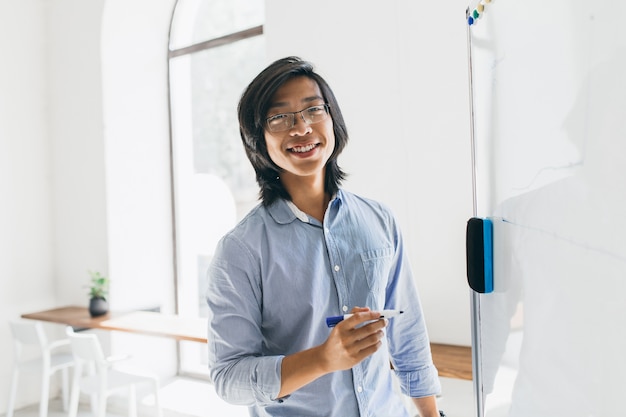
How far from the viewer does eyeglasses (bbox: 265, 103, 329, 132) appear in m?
1.09

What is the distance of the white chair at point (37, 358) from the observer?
302cm

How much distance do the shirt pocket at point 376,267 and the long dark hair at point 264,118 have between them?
0.58 ft

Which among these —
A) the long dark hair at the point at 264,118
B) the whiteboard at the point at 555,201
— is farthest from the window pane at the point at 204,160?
the whiteboard at the point at 555,201

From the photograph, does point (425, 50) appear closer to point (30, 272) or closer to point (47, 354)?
point (47, 354)

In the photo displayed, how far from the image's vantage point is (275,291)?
1.06 m

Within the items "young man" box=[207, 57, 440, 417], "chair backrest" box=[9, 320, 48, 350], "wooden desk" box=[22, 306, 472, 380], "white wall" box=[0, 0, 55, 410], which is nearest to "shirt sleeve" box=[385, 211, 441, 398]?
"young man" box=[207, 57, 440, 417]

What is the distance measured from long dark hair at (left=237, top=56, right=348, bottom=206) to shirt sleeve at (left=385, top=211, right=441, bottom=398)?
24 centimetres

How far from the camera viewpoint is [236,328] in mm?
1011

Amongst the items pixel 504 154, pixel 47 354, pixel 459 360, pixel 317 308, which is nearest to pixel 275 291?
pixel 317 308

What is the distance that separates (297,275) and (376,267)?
19cm

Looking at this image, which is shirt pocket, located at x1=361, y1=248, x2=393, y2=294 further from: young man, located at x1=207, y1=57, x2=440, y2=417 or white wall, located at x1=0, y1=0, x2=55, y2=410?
white wall, located at x1=0, y1=0, x2=55, y2=410

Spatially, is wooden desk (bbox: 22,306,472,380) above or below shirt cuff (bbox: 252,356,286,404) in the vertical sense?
below

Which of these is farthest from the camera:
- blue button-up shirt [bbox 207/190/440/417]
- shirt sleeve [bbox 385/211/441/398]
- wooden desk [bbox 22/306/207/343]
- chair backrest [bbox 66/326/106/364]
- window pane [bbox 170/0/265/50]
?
window pane [bbox 170/0/265/50]

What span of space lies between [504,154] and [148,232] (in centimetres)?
332
